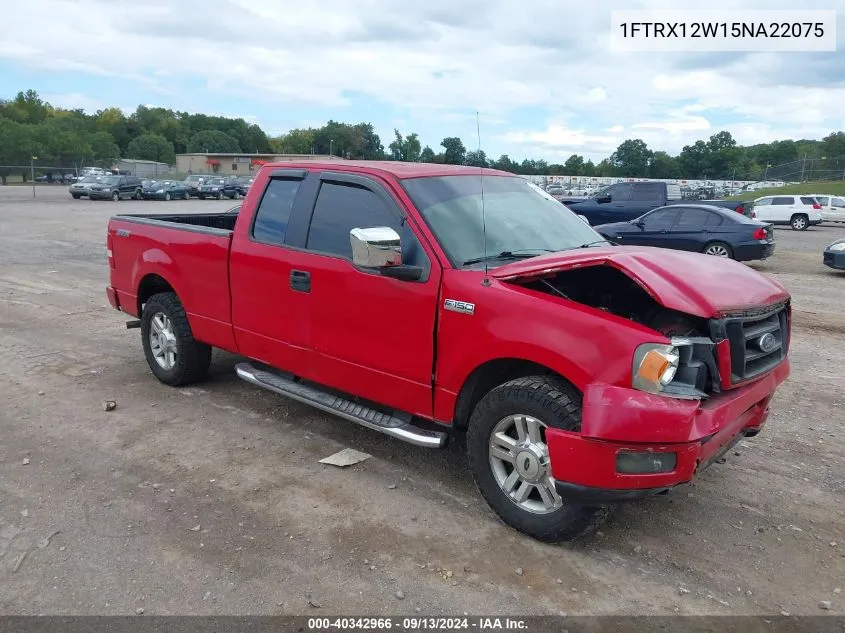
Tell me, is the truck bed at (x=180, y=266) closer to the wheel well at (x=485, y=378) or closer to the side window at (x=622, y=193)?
the wheel well at (x=485, y=378)

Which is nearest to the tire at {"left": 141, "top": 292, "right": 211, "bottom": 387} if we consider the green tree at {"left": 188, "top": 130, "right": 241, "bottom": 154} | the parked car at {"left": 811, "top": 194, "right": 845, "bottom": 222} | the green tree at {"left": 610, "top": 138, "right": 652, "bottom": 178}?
the green tree at {"left": 610, "top": 138, "right": 652, "bottom": 178}

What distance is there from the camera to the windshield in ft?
13.6

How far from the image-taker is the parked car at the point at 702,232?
15.0 meters

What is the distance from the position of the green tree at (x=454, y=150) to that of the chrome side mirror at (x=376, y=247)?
3.41 feet

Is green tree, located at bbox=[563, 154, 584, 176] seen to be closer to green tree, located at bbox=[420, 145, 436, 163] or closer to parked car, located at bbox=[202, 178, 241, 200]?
green tree, located at bbox=[420, 145, 436, 163]

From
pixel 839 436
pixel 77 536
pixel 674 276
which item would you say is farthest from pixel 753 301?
pixel 77 536

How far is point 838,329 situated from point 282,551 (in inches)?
322

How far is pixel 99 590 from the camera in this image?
319 centimetres

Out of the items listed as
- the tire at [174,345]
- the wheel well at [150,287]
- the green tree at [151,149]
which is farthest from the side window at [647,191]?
the green tree at [151,149]

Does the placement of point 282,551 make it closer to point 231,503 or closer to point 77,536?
point 231,503

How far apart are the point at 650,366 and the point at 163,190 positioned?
4380cm

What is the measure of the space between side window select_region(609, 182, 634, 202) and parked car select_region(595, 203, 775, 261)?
473 centimetres

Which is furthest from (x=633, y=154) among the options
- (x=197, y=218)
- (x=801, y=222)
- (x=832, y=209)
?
(x=197, y=218)

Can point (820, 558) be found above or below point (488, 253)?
below
